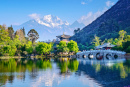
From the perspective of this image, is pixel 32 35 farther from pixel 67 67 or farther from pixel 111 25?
pixel 67 67

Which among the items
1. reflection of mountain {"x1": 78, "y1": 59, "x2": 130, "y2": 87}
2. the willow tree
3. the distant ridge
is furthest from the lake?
the distant ridge

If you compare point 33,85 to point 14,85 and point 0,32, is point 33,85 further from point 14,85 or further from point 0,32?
point 0,32

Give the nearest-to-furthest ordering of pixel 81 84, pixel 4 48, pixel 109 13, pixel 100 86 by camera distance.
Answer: pixel 100 86 → pixel 81 84 → pixel 4 48 → pixel 109 13

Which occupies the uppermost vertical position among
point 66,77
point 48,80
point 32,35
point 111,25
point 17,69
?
point 111,25

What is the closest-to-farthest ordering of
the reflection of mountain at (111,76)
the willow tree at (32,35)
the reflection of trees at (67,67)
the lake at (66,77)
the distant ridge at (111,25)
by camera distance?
the reflection of mountain at (111,76), the lake at (66,77), the reflection of trees at (67,67), the willow tree at (32,35), the distant ridge at (111,25)

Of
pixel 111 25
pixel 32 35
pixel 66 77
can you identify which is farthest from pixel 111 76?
pixel 111 25

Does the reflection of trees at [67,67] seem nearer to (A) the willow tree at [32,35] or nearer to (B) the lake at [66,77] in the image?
(B) the lake at [66,77]

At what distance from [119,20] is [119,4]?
3646 cm

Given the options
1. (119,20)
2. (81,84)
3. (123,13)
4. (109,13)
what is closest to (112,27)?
(119,20)

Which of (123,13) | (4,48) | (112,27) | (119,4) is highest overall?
(119,4)

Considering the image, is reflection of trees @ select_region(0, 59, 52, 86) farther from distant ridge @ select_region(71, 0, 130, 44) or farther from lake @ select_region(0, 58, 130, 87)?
distant ridge @ select_region(71, 0, 130, 44)

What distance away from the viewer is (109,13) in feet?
593

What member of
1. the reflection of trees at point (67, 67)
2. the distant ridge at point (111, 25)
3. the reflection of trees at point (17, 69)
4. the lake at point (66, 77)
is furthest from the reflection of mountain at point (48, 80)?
the distant ridge at point (111, 25)

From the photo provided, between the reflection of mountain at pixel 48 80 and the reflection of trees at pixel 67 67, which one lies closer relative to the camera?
the reflection of mountain at pixel 48 80
